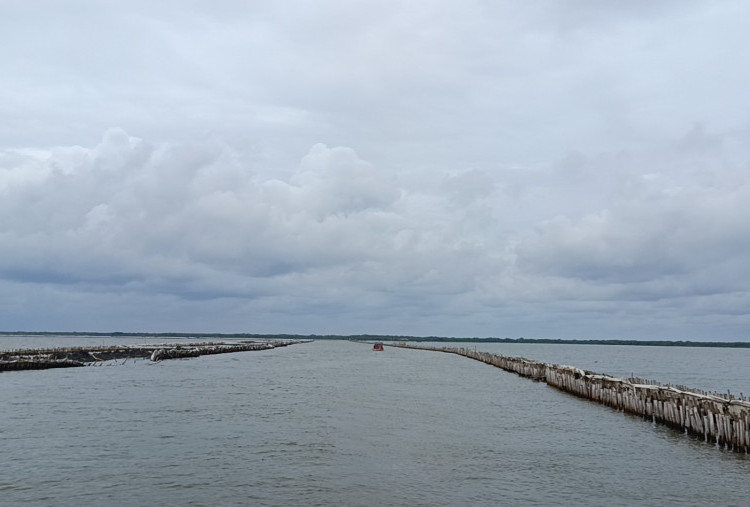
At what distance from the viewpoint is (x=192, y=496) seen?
1862 centimetres

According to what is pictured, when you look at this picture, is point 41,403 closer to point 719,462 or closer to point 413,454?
point 413,454

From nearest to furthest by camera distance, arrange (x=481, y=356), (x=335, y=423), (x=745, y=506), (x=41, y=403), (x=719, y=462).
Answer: (x=745, y=506), (x=719, y=462), (x=335, y=423), (x=41, y=403), (x=481, y=356)

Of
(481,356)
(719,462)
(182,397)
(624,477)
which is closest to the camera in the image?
(624,477)

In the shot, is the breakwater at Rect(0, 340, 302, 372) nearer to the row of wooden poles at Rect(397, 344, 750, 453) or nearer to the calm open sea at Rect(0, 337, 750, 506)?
the calm open sea at Rect(0, 337, 750, 506)

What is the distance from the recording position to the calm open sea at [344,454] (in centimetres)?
1914

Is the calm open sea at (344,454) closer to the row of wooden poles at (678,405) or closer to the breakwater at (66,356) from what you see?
the row of wooden poles at (678,405)

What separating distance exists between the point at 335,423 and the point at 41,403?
64.9ft

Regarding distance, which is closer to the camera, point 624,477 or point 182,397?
point 624,477

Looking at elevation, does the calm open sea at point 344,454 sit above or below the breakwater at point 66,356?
below

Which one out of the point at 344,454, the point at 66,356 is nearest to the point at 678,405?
the point at 344,454

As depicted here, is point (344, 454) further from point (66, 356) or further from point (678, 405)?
point (66, 356)

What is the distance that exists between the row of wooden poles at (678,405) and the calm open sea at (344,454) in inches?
32.9

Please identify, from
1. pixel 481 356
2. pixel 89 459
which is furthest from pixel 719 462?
pixel 481 356

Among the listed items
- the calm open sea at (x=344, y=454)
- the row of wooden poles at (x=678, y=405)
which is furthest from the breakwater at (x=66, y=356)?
the row of wooden poles at (x=678, y=405)
